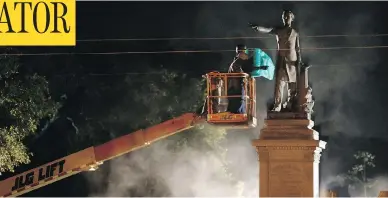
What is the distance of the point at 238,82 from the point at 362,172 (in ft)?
104

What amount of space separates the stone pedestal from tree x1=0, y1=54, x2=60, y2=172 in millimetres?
10054

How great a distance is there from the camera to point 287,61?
17938 millimetres

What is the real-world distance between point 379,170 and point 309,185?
29.5 m

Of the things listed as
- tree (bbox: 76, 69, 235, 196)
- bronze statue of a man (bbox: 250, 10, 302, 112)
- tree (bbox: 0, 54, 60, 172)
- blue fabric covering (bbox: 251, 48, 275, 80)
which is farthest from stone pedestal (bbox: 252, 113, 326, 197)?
tree (bbox: 76, 69, 235, 196)

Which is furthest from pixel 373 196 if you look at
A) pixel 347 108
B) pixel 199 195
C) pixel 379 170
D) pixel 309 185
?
pixel 309 185

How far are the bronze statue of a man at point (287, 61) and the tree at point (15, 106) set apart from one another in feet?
31.5

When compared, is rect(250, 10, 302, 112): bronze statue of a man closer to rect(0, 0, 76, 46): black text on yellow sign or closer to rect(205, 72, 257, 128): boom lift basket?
rect(205, 72, 257, 128): boom lift basket

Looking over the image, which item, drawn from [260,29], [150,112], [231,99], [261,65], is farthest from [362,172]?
[260,29]

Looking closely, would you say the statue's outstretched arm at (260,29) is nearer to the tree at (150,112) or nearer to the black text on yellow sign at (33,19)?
the black text on yellow sign at (33,19)

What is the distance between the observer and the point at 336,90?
36000 millimetres

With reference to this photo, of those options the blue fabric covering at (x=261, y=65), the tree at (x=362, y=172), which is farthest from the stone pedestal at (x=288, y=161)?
the tree at (x=362, y=172)

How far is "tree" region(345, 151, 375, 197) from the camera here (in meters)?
44.5

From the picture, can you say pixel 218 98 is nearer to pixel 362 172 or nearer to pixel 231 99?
pixel 231 99

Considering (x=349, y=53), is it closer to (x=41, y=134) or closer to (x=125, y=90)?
(x=125, y=90)
